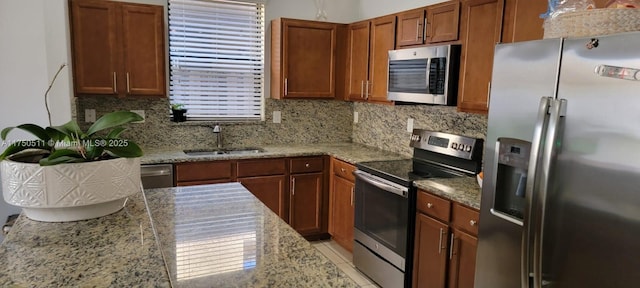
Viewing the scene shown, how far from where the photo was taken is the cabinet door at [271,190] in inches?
146

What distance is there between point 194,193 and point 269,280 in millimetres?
1022

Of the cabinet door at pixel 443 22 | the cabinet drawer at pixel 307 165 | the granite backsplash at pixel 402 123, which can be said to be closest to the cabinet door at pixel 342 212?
the cabinet drawer at pixel 307 165

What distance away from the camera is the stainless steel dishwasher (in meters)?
3.29

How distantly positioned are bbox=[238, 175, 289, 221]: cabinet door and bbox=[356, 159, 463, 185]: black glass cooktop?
817mm

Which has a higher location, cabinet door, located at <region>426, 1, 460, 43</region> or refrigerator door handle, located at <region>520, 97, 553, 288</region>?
cabinet door, located at <region>426, 1, 460, 43</region>

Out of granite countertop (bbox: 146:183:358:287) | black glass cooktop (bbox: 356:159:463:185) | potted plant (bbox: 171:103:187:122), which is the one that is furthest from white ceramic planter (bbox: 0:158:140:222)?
potted plant (bbox: 171:103:187:122)

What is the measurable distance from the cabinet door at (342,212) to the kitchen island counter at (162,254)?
6.67 ft

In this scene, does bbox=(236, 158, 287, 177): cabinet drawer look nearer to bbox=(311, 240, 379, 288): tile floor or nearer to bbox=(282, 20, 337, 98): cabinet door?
bbox=(282, 20, 337, 98): cabinet door

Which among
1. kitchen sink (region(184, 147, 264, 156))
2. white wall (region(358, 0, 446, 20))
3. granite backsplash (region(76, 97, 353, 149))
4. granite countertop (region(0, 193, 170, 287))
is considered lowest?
kitchen sink (region(184, 147, 264, 156))

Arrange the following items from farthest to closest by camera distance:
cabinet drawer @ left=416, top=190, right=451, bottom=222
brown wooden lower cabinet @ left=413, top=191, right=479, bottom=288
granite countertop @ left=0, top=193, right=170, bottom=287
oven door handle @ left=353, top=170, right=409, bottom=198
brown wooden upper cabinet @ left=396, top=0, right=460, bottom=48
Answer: brown wooden upper cabinet @ left=396, top=0, right=460, bottom=48 < oven door handle @ left=353, top=170, right=409, bottom=198 < cabinet drawer @ left=416, top=190, right=451, bottom=222 < brown wooden lower cabinet @ left=413, top=191, right=479, bottom=288 < granite countertop @ left=0, top=193, right=170, bottom=287

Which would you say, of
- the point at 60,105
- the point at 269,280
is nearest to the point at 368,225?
the point at 269,280

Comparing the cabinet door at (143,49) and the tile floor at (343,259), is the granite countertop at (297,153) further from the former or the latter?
the tile floor at (343,259)

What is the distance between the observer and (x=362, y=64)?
3889 mm

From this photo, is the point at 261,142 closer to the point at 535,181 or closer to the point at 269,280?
the point at 535,181
